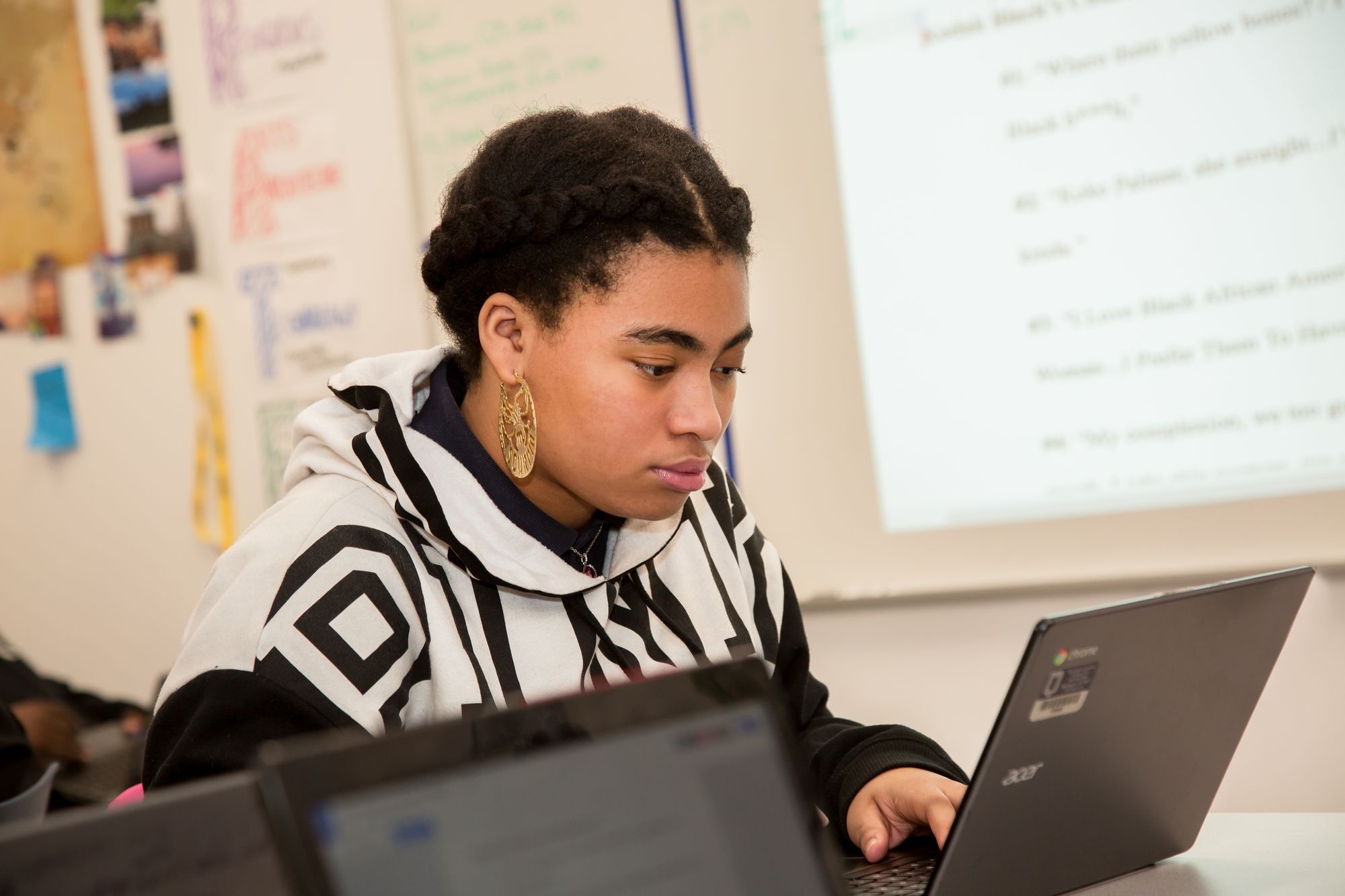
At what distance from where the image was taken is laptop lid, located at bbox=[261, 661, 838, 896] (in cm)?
44

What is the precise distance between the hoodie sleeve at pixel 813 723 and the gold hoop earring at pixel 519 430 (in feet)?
0.96

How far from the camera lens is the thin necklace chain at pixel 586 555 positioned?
1.21m

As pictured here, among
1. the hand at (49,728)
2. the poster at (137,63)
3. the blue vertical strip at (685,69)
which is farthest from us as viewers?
the poster at (137,63)

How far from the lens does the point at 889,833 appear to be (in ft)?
3.23

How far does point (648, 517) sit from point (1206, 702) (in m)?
0.50

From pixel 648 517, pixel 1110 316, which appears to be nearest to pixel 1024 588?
pixel 1110 316

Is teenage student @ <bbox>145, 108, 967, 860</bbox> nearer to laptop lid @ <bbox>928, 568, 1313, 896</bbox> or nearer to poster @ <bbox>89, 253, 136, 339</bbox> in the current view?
laptop lid @ <bbox>928, 568, 1313, 896</bbox>

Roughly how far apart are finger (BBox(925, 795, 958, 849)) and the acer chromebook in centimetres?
17

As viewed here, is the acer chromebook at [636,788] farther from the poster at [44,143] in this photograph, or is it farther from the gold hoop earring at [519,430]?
the poster at [44,143]

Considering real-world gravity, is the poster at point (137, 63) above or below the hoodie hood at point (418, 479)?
above

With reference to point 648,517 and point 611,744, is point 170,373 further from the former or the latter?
point 611,744

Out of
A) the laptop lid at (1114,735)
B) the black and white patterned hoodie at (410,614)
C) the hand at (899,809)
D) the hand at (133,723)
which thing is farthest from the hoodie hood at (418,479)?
the hand at (133,723)

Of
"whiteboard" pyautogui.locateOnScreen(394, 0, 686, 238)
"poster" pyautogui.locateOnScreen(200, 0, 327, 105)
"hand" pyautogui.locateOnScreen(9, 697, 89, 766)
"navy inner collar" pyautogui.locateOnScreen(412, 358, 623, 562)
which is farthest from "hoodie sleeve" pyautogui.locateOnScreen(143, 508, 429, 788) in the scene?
"poster" pyautogui.locateOnScreen(200, 0, 327, 105)

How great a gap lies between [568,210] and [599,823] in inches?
27.3
